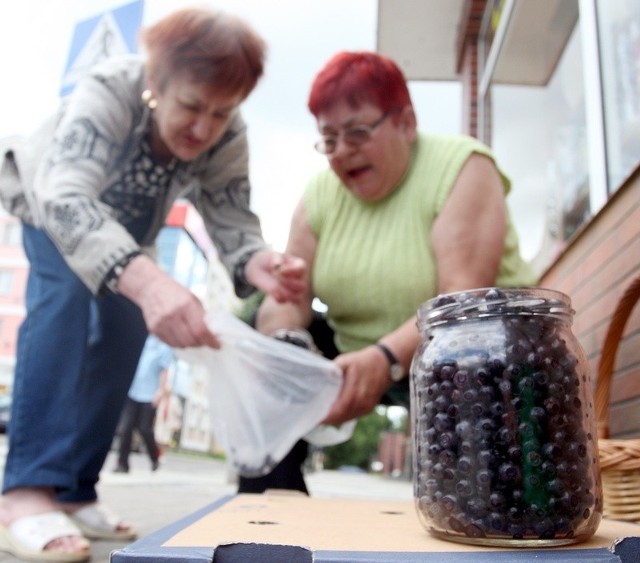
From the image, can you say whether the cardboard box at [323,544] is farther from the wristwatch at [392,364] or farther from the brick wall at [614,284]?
the brick wall at [614,284]

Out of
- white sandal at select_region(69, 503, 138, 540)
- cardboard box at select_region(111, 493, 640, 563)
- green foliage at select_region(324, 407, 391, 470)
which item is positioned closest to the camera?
cardboard box at select_region(111, 493, 640, 563)

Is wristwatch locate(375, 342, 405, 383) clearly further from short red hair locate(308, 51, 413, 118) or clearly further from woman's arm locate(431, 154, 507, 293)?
short red hair locate(308, 51, 413, 118)

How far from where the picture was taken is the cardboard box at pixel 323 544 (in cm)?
51

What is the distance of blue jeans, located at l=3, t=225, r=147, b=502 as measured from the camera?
1283 millimetres

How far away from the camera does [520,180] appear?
11.2ft

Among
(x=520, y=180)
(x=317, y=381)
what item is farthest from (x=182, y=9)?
(x=520, y=180)

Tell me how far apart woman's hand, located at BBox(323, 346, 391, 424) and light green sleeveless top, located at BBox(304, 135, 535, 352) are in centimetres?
22

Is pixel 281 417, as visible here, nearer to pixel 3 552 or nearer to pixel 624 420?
pixel 3 552

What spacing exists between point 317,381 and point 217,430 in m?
0.21

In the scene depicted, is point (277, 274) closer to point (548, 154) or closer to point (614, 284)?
point (614, 284)


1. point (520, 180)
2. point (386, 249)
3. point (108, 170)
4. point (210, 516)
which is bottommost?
point (210, 516)

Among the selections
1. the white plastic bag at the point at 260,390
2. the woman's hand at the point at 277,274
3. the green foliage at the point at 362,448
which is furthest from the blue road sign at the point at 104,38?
the green foliage at the point at 362,448

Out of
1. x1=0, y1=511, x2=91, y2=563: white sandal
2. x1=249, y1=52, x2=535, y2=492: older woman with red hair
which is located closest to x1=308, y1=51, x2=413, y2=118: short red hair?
x1=249, y1=52, x2=535, y2=492: older woman with red hair

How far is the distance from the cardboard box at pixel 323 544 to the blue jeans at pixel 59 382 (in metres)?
0.62
